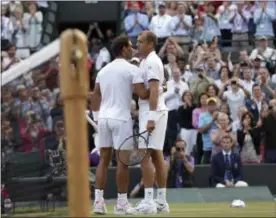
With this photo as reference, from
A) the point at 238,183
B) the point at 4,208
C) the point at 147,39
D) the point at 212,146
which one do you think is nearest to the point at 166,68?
the point at 212,146

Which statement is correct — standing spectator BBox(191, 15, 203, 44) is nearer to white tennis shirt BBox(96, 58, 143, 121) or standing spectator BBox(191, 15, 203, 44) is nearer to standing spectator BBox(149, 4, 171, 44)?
standing spectator BBox(149, 4, 171, 44)

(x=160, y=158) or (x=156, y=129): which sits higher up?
(x=156, y=129)

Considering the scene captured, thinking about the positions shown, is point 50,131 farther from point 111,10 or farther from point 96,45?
point 111,10

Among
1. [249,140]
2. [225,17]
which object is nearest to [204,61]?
[225,17]

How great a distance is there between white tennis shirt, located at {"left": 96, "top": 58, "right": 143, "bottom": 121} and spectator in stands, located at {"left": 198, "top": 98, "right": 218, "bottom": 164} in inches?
290

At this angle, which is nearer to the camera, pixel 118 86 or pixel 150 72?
pixel 150 72

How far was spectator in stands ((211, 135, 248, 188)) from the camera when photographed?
18016 mm

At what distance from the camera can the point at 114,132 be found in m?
12.0

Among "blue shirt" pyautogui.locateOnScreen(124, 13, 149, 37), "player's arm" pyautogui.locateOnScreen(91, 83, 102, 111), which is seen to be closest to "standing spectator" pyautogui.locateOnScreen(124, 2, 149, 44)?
"blue shirt" pyautogui.locateOnScreen(124, 13, 149, 37)

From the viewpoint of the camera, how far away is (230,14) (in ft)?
80.4

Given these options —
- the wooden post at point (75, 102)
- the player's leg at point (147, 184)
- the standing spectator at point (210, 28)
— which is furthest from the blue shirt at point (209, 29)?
the wooden post at point (75, 102)

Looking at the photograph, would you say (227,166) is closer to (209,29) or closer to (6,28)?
(209,29)

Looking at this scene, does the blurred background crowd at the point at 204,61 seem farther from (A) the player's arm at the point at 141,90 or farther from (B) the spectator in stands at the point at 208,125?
(A) the player's arm at the point at 141,90

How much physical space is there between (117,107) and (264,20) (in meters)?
12.9
